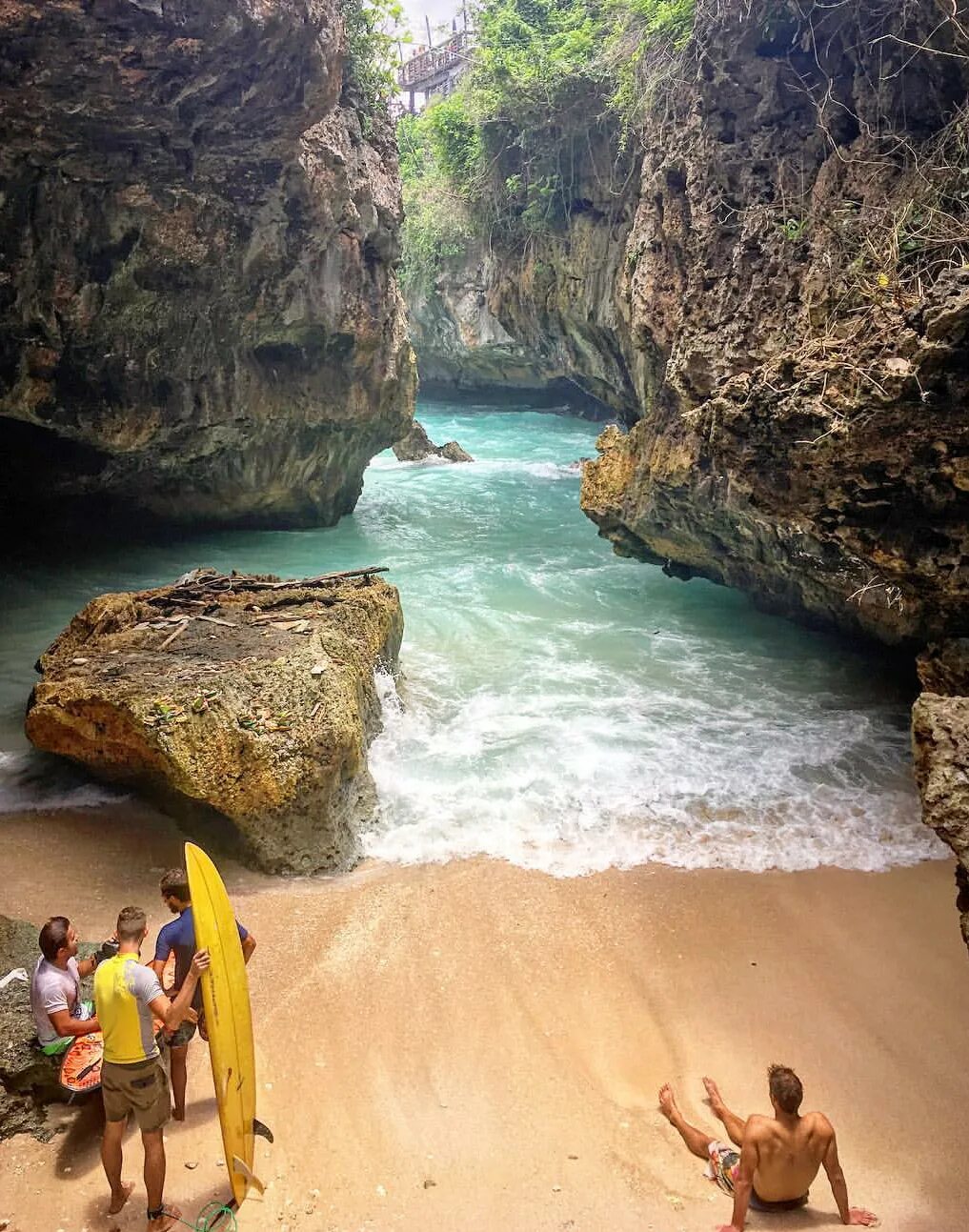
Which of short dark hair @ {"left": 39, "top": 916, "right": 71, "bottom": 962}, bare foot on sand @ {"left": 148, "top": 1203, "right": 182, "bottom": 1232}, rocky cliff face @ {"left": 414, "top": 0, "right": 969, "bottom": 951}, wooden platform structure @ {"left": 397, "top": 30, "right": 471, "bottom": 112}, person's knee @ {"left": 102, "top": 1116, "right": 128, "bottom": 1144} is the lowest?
bare foot on sand @ {"left": 148, "top": 1203, "right": 182, "bottom": 1232}

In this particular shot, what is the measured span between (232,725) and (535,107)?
1147 centimetres

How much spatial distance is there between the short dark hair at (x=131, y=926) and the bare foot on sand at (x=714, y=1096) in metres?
2.59

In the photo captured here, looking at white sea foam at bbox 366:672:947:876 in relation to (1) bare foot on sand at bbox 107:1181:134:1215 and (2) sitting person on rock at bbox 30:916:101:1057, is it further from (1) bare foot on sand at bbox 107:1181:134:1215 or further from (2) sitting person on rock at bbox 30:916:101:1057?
(1) bare foot on sand at bbox 107:1181:134:1215

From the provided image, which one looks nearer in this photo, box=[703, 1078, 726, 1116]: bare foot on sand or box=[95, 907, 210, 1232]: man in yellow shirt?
box=[95, 907, 210, 1232]: man in yellow shirt

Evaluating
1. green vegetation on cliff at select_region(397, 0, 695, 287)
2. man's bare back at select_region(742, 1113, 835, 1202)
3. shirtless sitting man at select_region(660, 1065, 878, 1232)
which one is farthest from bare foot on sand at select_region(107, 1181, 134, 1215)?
green vegetation on cliff at select_region(397, 0, 695, 287)

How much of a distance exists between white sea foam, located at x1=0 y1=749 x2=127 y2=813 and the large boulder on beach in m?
0.15

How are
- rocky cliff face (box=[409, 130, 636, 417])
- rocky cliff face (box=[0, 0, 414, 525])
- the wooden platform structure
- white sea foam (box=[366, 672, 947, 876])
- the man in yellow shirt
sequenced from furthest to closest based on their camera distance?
the wooden platform structure, rocky cliff face (box=[409, 130, 636, 417]), rocky cliff face (box=[0, 0, 414, 525]), white sea foam (box=[366, 672, 947, 876]), the man in yellow shirt

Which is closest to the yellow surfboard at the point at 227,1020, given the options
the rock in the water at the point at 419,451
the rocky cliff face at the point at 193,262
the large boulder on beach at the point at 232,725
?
the large boulder on beach at the point at 232,725

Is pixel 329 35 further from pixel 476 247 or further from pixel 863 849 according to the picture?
pixel 476 247

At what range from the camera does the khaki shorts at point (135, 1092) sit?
9.38 ft

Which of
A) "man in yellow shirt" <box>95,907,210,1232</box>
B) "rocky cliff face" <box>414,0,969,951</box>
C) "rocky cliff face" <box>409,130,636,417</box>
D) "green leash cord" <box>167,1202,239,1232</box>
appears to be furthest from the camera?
"rocky cliff face" <box>409,130,636,417</box>

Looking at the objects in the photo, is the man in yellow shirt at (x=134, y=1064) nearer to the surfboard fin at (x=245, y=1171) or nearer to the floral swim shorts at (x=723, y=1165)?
the surfboard fin at (x=245, y=1171)

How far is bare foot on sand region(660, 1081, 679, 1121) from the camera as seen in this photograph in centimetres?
359

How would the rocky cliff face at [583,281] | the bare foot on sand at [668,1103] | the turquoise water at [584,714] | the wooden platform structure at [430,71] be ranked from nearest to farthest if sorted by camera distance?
the bare foot on sand at [668,1103]
the turquoise water at [584,714]
the rocky cliff face at [583,281]
the wooden platform structure at [430,71]
